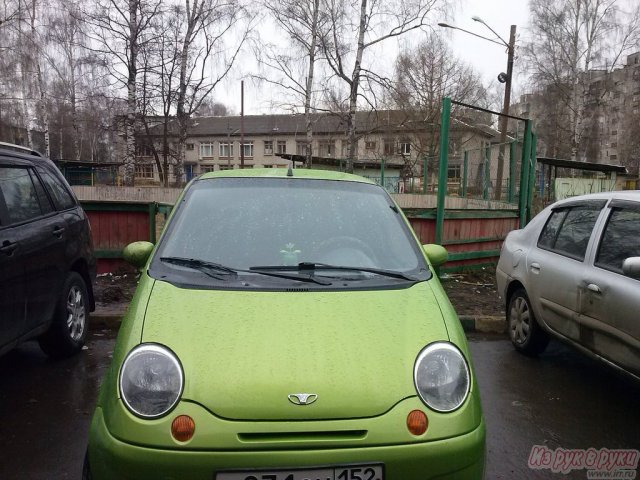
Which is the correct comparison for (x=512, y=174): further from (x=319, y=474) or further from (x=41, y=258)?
(x=319, y=474)

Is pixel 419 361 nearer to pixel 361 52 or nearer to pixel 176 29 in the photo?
pixel 361 52

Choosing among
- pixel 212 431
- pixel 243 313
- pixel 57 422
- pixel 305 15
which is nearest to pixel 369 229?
pixel 243 313

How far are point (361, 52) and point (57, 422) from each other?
19441 mm

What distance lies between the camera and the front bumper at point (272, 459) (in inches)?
73.4

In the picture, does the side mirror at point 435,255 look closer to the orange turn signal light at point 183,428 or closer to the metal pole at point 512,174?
the orange turn signal light at point 183,428

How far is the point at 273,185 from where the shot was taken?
3.29m

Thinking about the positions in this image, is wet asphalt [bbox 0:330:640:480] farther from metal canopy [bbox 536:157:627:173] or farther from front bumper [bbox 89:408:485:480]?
metal canopy [bbox 536:157:627:173]

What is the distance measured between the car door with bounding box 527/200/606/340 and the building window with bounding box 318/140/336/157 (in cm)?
5594

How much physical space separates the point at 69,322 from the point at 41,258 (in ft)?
2.55

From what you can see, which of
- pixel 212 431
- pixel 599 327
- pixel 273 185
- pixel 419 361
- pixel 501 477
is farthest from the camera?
pixel 599 327

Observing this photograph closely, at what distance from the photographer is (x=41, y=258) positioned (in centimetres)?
→ 409

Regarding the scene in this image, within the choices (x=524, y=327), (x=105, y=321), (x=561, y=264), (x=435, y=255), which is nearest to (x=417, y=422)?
(x=435, y=255)

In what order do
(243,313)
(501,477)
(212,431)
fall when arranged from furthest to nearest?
(501,477), (243,313), (212,431)

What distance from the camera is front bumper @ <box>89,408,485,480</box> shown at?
1.86 metres
